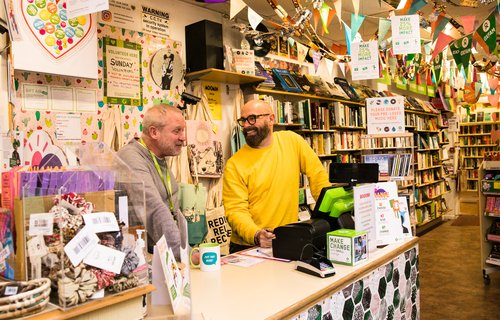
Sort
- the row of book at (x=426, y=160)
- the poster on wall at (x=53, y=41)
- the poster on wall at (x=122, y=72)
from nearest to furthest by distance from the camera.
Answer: the poster on wall at (x=53, y=41)
the poster on wall at (x=122, y=72)
the row of book at (x=426, y=160)

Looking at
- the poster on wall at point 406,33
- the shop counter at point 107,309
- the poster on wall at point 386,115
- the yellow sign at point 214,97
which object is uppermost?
the poster on wall at point 406,33

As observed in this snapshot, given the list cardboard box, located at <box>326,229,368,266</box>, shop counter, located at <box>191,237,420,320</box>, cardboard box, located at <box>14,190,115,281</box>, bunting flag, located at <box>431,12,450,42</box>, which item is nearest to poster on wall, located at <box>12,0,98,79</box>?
shop counter, located at <box>191,237,420,320</box>

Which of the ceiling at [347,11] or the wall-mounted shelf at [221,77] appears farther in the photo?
the ceiling at [347,11]

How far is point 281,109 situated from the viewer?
515 cm

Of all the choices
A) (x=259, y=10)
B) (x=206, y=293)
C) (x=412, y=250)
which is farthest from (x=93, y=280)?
(x=259, y=10)

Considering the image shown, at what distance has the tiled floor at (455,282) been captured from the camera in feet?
13.9

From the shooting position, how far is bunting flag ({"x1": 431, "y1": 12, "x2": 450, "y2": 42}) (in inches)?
165

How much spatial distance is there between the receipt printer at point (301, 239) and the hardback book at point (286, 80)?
124 inches

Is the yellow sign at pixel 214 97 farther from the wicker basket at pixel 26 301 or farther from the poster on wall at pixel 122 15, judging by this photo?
the wicker basket at pixel 26 301

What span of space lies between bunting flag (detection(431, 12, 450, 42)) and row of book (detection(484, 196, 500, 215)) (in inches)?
82.6

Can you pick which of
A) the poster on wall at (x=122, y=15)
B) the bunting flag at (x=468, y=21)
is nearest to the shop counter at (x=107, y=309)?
the poster on wall at (x=122, y=15)

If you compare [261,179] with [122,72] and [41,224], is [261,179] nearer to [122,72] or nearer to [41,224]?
[122,72]

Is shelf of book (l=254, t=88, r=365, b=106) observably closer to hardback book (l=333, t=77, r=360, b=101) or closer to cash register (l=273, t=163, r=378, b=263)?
hardback book (l=333, t=77, r=360, b=101)

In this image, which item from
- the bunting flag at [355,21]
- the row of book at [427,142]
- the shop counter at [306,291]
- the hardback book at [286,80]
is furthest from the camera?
the row of book at [427,142]
